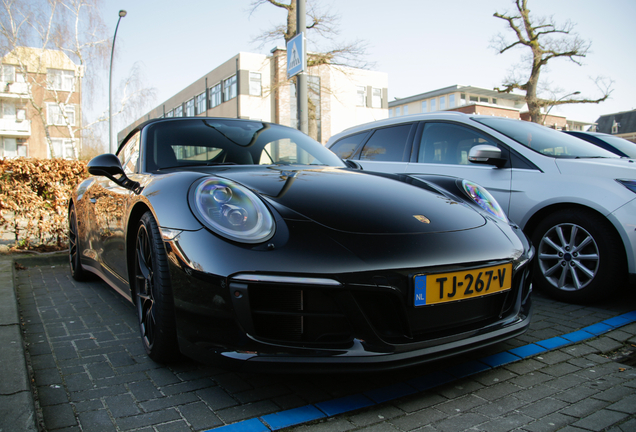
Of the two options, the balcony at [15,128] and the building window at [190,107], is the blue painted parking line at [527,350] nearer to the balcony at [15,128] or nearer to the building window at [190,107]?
the building window at [190,107]

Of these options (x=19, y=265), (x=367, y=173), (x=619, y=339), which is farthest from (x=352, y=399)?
(x=19, y=265)

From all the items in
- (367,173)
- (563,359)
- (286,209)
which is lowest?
(563,359)

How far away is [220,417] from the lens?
1.71m

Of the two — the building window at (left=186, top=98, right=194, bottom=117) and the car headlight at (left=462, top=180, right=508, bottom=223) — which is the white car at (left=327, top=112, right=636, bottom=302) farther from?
the building window at (left=186, top=98, right=194, bottom=117)

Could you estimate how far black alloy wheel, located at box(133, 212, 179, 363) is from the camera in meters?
1.99

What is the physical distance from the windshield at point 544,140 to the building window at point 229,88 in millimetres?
28204

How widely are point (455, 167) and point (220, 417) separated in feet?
10.3

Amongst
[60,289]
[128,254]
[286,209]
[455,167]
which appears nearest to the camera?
[286,209]

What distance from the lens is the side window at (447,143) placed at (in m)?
4.18

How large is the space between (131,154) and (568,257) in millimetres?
Answer: 3171

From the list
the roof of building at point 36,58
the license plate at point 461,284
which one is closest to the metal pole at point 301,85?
the license plate at point 461,284

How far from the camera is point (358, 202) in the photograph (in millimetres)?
2143

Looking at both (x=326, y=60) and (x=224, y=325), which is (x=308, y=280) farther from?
(x=326, y=60)

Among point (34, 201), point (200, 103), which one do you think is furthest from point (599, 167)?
point (200, 103)
